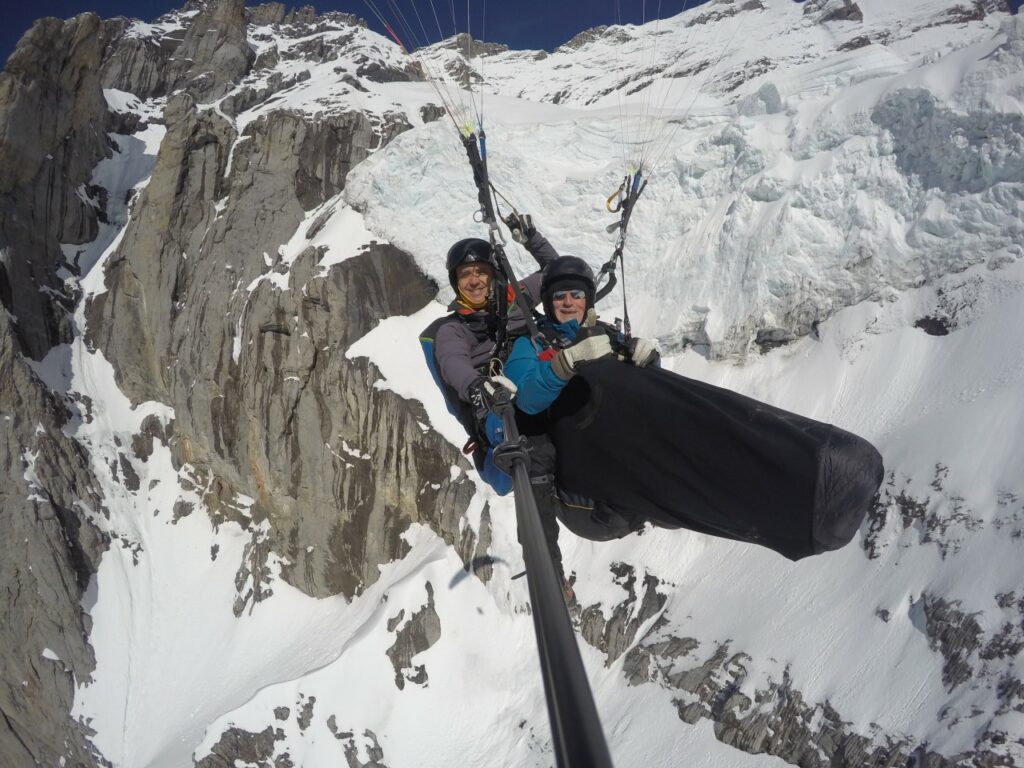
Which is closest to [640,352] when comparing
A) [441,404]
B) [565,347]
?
[565,347]

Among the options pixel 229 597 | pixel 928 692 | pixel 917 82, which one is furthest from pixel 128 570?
pixel 917 82

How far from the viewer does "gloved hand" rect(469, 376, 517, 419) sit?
141 inches

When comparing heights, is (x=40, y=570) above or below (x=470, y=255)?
below

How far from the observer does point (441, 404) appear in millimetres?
18766

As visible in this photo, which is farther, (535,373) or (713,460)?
(535,373)

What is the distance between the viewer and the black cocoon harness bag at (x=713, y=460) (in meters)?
3.08

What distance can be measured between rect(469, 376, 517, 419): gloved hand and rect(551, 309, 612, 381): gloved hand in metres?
0.40

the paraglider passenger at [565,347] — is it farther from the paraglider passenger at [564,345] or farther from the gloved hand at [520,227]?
the gloved hand at [520,227]

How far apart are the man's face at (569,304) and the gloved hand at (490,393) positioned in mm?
864

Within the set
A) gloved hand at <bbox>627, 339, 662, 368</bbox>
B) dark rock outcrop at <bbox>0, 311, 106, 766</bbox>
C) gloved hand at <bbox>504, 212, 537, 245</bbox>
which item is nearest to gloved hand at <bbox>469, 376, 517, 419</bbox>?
gloved hand at <bbox>627, 339, 662, 368</bbox>

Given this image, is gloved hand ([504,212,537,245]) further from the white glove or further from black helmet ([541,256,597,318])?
the white glove

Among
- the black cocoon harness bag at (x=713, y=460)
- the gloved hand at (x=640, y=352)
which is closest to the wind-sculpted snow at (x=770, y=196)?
the gloved hand at (x=640, y=352)

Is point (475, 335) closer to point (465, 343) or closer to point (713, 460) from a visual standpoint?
point (465, 343)

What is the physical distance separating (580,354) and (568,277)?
49.1 inches
